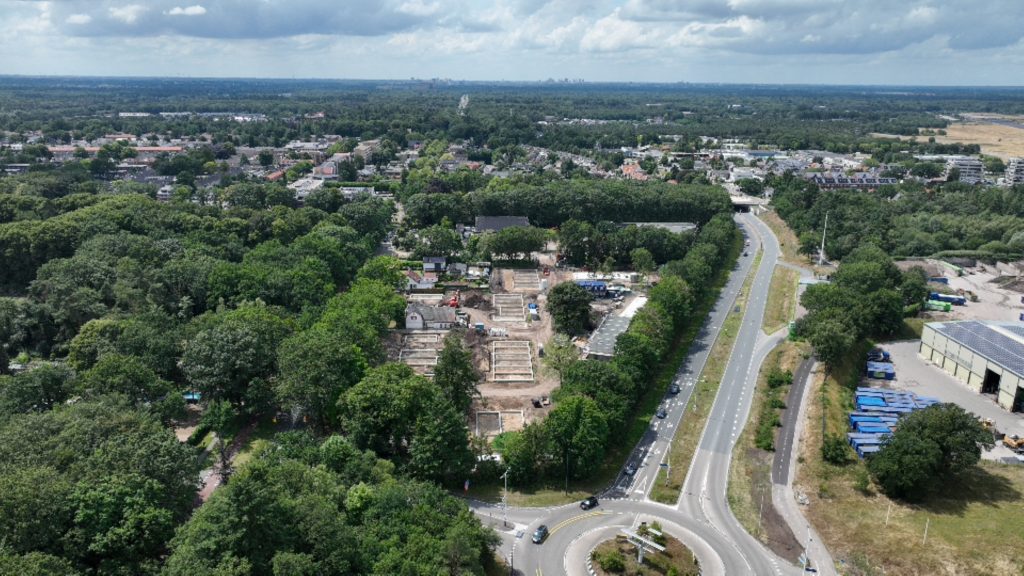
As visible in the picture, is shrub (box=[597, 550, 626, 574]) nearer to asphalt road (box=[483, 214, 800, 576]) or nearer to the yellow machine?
asphalt road (box=[483, 214, 800, 576])

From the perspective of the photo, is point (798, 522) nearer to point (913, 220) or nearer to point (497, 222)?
point (497, 222)

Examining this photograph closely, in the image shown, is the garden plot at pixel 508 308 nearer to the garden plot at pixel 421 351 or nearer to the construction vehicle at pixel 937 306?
the garden plot at pixel 421 351

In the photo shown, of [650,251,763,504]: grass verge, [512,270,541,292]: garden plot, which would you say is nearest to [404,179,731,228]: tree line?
[512,270,541,292]: garden plot

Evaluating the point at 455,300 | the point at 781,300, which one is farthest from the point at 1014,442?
the point at 455,300

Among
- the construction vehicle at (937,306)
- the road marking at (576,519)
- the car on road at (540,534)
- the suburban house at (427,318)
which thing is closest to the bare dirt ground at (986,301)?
the construction vehicle at (937,306)

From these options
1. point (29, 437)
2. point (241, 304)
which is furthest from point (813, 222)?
point (29, 437)
